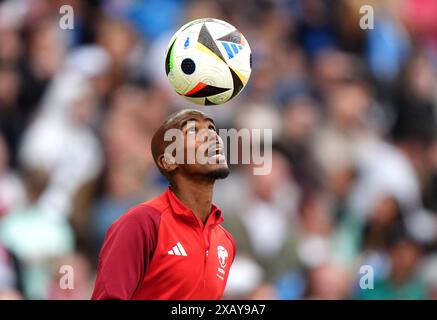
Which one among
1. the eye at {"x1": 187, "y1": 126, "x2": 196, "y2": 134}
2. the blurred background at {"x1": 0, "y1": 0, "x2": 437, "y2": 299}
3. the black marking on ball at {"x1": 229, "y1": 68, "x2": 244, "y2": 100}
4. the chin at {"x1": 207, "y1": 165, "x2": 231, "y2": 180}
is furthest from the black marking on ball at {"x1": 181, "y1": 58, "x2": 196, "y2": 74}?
the blurred background at {"x1": 0, "y1": 0, "x2": 437, "y2": 299}

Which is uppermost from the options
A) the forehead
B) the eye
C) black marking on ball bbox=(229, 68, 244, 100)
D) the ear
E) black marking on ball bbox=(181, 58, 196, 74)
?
black marking on ball bbox=(181, 58, 196, 74)

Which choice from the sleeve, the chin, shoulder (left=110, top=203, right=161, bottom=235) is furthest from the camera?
the chin

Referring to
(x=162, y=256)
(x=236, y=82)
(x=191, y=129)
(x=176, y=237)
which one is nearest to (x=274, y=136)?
(x=236, y=82)

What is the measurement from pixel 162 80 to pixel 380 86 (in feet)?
9.12

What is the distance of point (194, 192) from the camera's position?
5.63 metres

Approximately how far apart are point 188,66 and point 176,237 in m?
1.08

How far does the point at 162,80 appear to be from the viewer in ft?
33.5

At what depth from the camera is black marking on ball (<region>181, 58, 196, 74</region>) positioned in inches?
226

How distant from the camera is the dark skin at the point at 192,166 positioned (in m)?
5.56

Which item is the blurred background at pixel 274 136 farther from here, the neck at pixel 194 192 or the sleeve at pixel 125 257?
the sleeve at pixel 125 257

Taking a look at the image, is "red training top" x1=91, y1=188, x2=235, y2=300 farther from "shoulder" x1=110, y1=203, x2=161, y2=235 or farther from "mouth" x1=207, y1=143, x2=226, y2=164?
"mouth" x1=207, y1=143, x2=226, y2=164

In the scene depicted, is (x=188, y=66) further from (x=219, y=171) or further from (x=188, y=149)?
(x=219, y=171)

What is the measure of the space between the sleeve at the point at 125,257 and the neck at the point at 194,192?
382 millimetres
